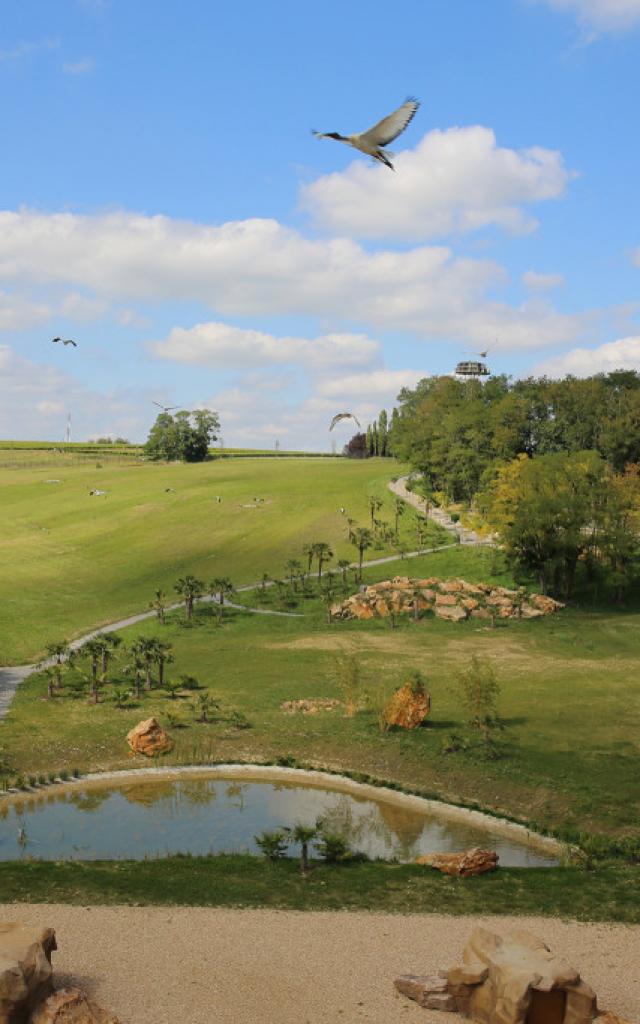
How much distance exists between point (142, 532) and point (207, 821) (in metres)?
82.5

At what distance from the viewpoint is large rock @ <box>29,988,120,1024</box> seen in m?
18.1

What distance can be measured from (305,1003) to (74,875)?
10530mm

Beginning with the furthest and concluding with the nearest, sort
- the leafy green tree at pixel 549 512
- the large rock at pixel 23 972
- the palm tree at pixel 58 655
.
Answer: the leafy green tree at pixel 549 512 → the palm tree at pixel 58 655 → the large rock at pixel 23 972

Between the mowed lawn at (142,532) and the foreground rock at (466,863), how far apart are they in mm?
42992

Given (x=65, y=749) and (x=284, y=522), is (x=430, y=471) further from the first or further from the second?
(x=65, y=749)

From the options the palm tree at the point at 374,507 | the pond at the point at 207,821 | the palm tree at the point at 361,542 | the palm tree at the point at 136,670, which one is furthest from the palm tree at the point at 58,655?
the palm tree at the point at 374,507

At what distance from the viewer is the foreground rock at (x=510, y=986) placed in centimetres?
1834

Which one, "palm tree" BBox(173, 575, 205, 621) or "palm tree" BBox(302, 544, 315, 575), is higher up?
"palm tree" BBox(302, 544, 315, 575)

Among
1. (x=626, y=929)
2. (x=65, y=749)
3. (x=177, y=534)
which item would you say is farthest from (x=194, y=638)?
(x=626, y=929)

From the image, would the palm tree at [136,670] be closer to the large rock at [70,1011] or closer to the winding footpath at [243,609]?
the winding footpath at [243,609]

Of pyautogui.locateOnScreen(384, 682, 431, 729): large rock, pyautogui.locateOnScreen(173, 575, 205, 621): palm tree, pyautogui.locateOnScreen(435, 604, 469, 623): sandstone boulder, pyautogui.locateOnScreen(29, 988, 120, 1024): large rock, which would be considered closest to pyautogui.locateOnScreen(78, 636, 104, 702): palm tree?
pyautogui.locateOnScreen(173, 575, 205, 621): palm tree

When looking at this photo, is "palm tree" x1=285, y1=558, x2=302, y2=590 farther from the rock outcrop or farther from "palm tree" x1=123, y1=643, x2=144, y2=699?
"palm tree" x1=123, y1=643, x2=144, y2=699

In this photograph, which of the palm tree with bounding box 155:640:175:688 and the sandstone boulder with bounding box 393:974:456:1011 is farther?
the palm tree with bounding box 155:640:175:688

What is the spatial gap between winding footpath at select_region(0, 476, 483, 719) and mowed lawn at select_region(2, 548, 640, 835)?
1622 mm
